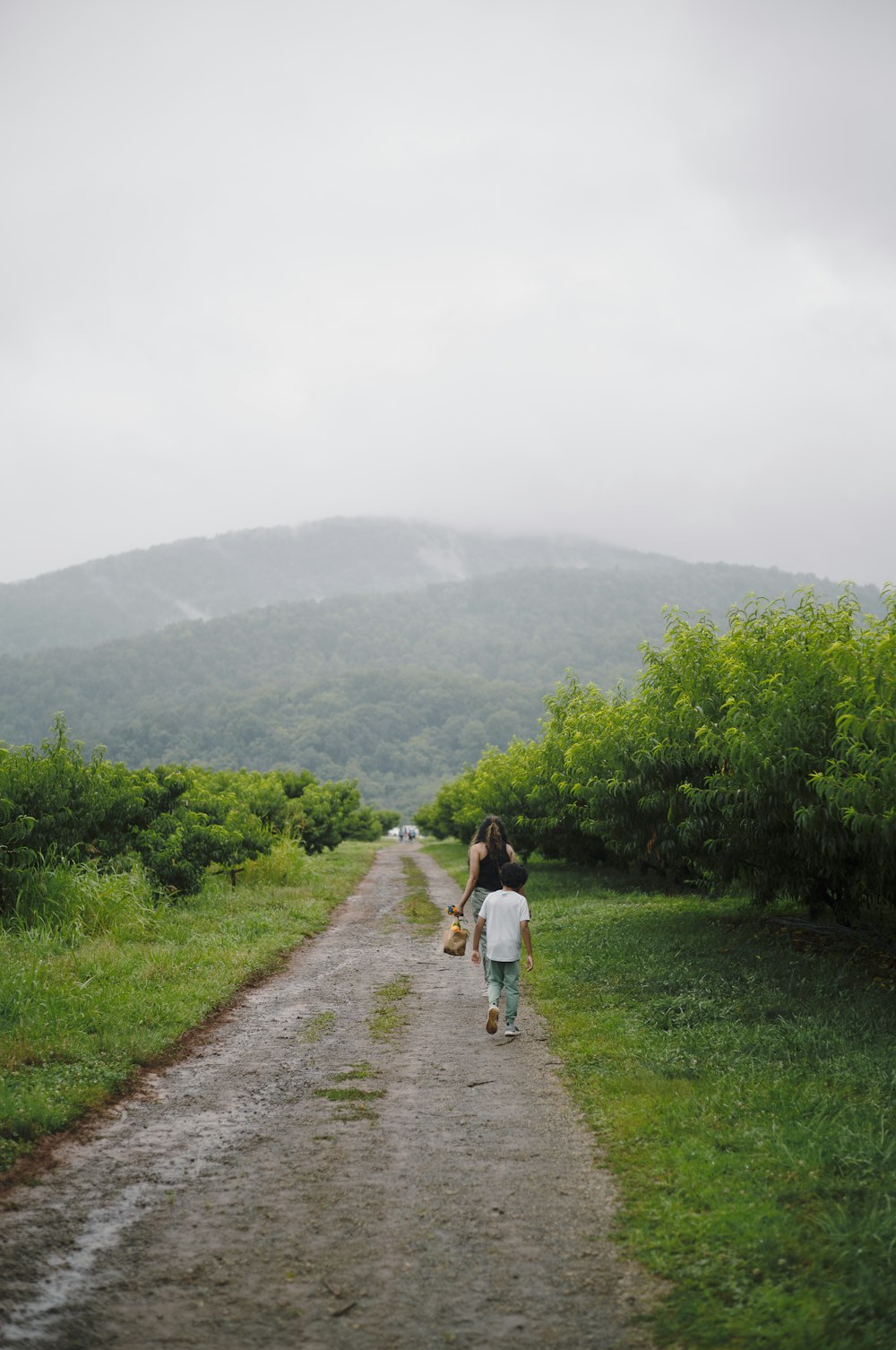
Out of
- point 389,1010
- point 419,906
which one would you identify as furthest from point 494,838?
point 419,906

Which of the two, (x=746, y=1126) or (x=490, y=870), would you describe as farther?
(x=490, y=870)

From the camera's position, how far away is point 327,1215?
19.8 feet

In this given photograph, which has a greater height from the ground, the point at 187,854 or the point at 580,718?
the point at 580,718

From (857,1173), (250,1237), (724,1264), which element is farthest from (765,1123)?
(250,1237)

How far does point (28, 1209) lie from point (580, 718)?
64.2 feet

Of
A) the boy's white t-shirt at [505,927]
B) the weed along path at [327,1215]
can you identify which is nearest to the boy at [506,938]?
the boy's white t-shirt at [505,927]

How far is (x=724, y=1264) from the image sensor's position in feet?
17.5

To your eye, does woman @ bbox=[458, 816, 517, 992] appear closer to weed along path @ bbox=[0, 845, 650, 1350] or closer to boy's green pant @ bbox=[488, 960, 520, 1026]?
boy's green pant @ bbox=[488, 960, 520, 1026]

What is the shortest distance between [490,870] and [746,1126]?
5.45 meters

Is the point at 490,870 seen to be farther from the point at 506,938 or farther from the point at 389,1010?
the point at 389,1010

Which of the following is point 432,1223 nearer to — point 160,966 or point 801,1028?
point 801,1028

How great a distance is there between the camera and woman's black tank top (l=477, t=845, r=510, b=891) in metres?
12.3

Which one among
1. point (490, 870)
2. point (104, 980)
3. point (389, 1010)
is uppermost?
point (490, 870)

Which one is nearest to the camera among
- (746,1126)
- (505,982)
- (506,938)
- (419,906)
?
(746,1126)
